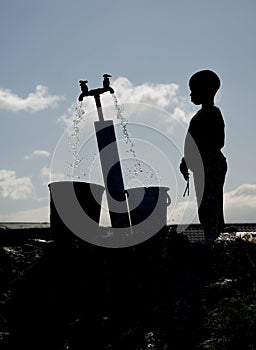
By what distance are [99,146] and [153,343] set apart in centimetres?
383

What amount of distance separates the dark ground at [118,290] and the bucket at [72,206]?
659mm

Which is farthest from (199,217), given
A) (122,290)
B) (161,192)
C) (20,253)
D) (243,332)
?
(243,332)

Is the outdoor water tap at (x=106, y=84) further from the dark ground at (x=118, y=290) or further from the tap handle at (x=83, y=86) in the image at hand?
the dark ground at (x=118, y=290)

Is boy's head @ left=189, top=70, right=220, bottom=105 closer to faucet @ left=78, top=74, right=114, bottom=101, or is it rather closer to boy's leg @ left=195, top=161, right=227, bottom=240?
boy's leg @ left=195, top=161, right=227, bottom=240

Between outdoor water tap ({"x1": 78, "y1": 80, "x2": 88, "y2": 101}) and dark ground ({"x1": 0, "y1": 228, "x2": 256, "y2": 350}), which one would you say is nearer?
dark ground ({"x1": 0, "y1": 228, "x2": 256, "y2": 350})

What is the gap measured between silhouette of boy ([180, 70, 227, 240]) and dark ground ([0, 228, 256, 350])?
67 cm

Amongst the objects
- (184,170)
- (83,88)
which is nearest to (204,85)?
(184,170)

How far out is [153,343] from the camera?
650 centimetres

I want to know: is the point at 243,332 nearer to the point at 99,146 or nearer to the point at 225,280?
the point at 225,280

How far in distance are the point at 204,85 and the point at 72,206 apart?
251 centimetres

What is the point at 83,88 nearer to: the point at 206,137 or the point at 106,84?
the point at 106,84

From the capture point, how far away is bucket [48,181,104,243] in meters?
9.45

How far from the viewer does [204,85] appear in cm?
901

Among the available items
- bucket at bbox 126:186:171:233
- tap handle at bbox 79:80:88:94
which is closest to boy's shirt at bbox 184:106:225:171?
bucket at bbox 126:186:171:233
